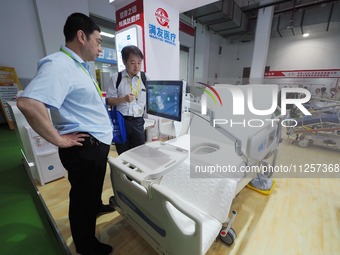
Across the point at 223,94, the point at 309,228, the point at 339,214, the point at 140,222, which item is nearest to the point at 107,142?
the point at 140,222

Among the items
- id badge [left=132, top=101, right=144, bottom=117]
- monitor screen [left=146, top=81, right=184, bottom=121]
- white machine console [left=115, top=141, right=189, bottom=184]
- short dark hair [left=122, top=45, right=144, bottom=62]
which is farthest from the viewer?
id badge [left=132, top=101, right=144, bottom=117]

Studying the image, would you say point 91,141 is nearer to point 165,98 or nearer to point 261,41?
point 165,98

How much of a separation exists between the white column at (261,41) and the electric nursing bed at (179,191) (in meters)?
5.93

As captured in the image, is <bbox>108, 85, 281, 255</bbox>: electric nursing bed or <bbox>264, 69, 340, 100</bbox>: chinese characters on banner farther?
<bbox>264, 69, 340, 100</bbox>: chinese characters on banner

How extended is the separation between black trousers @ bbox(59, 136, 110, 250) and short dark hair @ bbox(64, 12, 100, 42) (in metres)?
0.58

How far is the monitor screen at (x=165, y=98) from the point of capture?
1.07 m

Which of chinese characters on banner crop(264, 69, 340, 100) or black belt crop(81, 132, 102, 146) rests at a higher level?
chinese characters on banner crop(264, 69, 340, 100)

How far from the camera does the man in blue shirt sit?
789 millimetres

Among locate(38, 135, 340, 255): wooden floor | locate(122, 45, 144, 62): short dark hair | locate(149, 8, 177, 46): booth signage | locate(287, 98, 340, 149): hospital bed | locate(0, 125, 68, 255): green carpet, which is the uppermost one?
locate(149, 8, 177, 46): booth signage

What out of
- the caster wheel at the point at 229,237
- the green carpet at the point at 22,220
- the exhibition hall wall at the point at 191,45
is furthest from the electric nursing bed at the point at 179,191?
the exhibition hall wall at the point at 191,45

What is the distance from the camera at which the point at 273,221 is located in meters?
1.55

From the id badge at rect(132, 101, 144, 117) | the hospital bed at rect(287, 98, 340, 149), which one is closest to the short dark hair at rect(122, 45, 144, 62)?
the id badge at rect(132, 101, 144, 117)

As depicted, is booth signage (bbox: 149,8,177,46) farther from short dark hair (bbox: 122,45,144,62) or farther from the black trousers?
the black trousers

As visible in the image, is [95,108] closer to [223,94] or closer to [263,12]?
[223,94]
